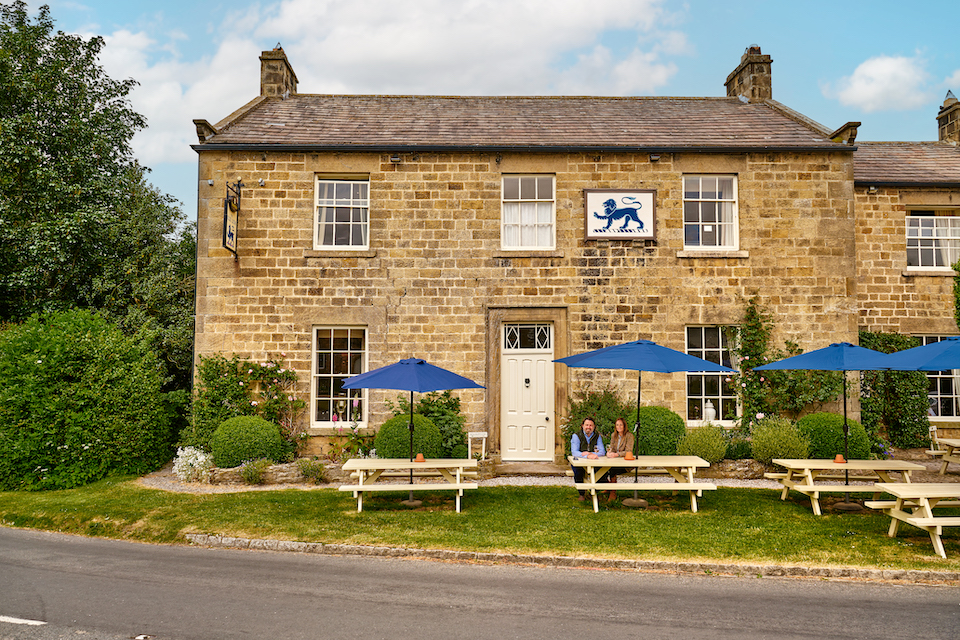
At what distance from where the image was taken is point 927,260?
15.1 metres

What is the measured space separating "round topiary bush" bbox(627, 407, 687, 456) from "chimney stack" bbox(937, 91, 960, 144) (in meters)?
13.7

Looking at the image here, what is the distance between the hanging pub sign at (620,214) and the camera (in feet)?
43.0

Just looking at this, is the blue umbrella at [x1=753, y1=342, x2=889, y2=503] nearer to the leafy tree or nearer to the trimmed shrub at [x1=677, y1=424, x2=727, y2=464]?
the trimmed shrub at [x1=677, y1=424, x2=727, y2=464]

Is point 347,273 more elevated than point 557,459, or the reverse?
point 347,273

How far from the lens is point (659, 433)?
11734 mm

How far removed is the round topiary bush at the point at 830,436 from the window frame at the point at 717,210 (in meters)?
3.82

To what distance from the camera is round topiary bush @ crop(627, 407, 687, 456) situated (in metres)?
11.7

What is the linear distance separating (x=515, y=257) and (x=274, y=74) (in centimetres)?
834

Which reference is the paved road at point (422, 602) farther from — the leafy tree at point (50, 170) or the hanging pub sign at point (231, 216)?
the leafy tree at point (50, 170)

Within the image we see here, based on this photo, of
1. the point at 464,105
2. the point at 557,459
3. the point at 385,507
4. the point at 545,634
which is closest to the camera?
the point at 545,634

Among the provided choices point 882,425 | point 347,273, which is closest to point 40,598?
point 347,273

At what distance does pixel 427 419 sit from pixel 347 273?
3.58 m

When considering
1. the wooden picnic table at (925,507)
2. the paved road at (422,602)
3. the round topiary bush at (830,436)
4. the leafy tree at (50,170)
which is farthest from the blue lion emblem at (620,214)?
the leafy tree at (50,170)

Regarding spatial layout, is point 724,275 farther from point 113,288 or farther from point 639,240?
point 113,288
